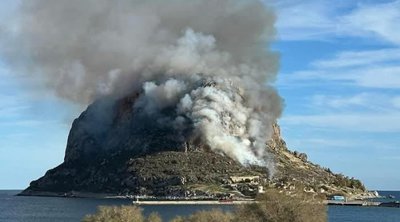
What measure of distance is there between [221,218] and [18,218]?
109 m

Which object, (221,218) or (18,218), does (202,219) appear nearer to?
(221,218)

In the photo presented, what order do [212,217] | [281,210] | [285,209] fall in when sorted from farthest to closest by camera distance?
[212,217]
[281,210]
[285,209]

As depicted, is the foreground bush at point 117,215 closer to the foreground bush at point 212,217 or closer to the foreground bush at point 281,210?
the foreground bush at point 281,210

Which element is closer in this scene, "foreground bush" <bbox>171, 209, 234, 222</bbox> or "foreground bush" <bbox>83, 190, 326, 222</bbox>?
"foreground bush" <bbox>83, 190, 326, 222</bbox>

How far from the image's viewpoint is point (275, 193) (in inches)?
3049

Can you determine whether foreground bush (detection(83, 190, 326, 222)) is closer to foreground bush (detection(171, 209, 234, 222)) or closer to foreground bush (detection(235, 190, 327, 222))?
foreground bush (detection(235, 190, 327, 222))

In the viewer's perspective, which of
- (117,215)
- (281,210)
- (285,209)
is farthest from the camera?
(117,215)

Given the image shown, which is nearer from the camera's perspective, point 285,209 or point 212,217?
point 285,209

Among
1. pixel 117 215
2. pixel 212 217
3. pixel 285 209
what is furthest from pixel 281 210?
pixel 117 215

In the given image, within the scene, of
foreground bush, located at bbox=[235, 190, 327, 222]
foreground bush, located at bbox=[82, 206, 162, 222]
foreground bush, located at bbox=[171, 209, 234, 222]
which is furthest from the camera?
foreground bush, located at bbox=[82, 206, 162, 222]

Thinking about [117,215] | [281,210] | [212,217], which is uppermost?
[281,210]

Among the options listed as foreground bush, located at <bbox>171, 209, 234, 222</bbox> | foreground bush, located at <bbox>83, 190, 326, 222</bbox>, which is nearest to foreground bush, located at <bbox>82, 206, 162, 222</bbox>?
foreground bush, located at <bbox>83, 190, 326, 222</bbox>

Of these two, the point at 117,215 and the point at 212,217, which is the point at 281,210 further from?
the point at 117,215


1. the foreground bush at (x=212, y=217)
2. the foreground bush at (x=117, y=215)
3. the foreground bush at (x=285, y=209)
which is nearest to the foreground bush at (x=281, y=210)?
the foreground bush at (x=285, y=209)
